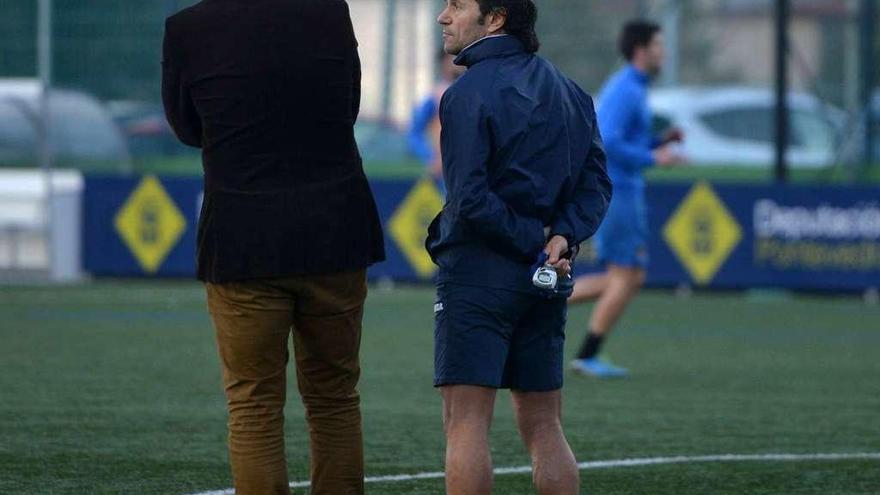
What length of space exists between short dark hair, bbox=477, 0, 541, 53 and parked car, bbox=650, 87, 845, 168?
14.1 meters

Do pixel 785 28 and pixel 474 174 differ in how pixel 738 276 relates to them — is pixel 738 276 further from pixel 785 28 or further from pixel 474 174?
pixel 474 174

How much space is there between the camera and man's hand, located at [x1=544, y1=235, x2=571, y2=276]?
5.69 metres

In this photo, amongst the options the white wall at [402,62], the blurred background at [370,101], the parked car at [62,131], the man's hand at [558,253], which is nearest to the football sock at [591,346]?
the man's hand at [558,253]

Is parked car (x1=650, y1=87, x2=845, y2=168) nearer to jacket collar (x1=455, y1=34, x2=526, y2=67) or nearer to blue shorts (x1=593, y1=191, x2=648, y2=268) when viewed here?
blue shorts (x1=593, y1=191, x2=648, y2=268)

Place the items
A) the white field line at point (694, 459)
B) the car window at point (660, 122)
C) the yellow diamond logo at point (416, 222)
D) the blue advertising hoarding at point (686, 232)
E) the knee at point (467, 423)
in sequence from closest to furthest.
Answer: the knee at point (467, 423) < the white field line at point (694, 459) < the blue advertising hoarding at point (686, 232) < the yellow diamond logo at point (416, 222) < the car window at point (660, 122)

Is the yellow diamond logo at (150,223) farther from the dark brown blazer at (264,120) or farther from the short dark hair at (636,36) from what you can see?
the dark brown blazer at (264,120)

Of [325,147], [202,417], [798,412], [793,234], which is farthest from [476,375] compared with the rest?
[793,234]

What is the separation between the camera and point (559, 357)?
590cm

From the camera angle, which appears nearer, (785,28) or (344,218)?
(344,218)

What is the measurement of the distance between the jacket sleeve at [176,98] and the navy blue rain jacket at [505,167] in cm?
79

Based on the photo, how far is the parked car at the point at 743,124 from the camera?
2053cm

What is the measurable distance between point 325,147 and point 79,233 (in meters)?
13.8

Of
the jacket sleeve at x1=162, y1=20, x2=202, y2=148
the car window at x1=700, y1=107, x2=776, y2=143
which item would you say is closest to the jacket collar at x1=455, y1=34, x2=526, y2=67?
the jacket sleeve at x1=162, y1=20, x2=202, y2=148

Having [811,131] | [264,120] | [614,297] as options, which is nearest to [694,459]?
[264,120]
